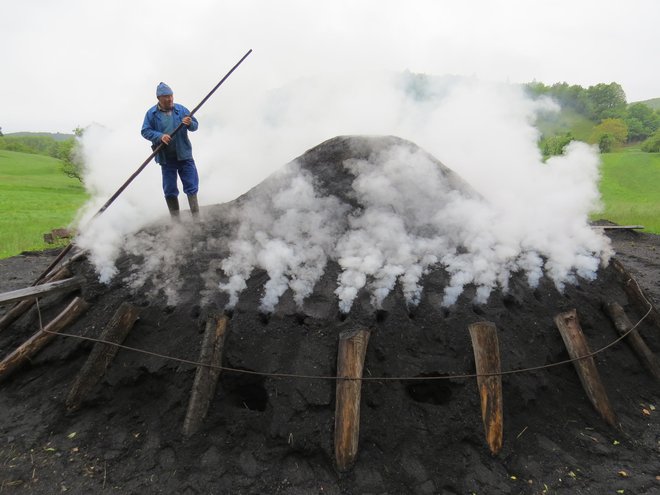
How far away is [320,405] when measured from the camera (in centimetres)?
354

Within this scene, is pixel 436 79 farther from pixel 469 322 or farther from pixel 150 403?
pixel 150 403

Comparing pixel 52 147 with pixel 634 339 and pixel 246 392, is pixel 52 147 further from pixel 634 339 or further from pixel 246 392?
pixel 634 339

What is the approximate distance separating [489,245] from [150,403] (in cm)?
406

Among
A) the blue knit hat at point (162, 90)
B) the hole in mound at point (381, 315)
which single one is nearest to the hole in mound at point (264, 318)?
the hole in mound at point (381, 315)

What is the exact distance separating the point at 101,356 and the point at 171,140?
2882 millimetres

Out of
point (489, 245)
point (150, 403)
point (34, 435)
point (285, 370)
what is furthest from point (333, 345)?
point (34, 435)

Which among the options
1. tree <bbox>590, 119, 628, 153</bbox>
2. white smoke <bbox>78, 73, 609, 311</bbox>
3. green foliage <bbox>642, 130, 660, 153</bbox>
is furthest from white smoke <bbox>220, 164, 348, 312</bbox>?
green foliage <bbox>642, 130, 660, 153</bbox>

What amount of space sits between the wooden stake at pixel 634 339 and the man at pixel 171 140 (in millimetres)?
5430

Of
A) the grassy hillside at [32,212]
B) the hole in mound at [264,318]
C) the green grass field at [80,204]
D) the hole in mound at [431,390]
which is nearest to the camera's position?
the hole in mound at [431,390]

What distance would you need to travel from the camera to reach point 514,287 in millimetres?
4438

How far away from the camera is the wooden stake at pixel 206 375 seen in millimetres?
3602

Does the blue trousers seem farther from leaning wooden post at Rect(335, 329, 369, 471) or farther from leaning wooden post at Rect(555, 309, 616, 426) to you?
leaning wooden post at Rect(555, 309, 616, 426)

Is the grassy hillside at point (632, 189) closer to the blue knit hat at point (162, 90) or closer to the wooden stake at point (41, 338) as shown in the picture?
the blue knit hat at point (162, 90)

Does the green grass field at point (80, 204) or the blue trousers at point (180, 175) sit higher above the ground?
the green grass field at point (80, 204)
